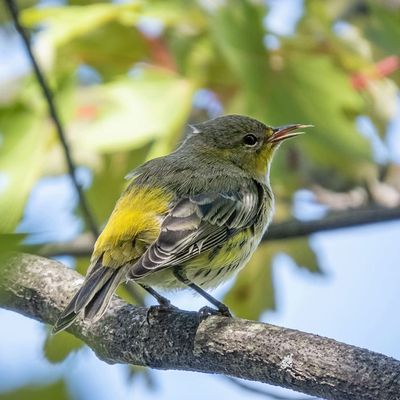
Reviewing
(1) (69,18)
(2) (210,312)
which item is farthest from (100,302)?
(1) (69,18)

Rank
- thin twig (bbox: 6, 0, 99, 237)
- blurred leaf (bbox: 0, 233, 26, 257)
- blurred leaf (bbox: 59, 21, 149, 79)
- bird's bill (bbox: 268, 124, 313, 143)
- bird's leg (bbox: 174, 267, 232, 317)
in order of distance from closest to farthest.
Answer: blurred leaf (bbox: 0, 233, 26, 257), thin twig (bbox: 6, 0, 99, 237), bird's leg (bbox: 174, 267, 232, 317), bird's bill (bbox: 268, 124, 313, 143), blurred leaf (bbox: 59, 21, 149, 79)

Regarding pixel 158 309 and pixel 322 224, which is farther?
pixel 322 224

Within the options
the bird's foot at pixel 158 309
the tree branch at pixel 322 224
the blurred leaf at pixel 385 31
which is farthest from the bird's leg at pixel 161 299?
the blurred leaf at pixel 385 31

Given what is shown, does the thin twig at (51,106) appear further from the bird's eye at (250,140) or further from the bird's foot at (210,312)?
the bird's eye at (250,140)

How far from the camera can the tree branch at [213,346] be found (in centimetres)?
240

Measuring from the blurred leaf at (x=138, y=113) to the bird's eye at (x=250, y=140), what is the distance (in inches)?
19.6

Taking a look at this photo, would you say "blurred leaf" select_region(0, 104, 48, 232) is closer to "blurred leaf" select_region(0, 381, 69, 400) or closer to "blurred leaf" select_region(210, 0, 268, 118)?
"blurred leaf" select_region(210, 0, 268, 118)

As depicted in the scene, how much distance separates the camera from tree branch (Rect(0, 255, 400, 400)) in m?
2.40

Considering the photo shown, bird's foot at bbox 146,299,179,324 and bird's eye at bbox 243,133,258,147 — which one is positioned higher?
bird's foot at bbox 146,299,179,324

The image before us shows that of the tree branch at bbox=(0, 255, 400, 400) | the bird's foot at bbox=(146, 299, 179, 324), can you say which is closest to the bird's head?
the bird's foot at bbox=(146, 299, 179, 324)

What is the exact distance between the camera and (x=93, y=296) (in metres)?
3.23

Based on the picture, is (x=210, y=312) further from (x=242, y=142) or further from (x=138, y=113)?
(x=242, y=142)

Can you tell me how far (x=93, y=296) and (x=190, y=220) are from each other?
86cm

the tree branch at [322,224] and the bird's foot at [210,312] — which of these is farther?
the tree branch at [322,224]
